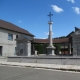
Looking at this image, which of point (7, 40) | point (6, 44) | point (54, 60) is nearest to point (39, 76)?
point (54, 60)

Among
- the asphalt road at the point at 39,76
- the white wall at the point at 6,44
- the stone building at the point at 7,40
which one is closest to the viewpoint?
the asphalt road at the point at 39,76

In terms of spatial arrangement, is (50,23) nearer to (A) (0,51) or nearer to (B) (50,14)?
(B) (50,14)

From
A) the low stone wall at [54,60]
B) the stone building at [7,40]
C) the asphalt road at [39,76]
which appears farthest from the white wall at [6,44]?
the asphalt road at [39,76]

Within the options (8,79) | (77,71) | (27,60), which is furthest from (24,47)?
(8,79)

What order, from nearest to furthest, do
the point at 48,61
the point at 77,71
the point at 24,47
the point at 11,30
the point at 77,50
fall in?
the point at 77,71 < the point at 48,61 < the point at 77,50 < the point at 24,47 < the point at 11,30

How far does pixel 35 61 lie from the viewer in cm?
1972

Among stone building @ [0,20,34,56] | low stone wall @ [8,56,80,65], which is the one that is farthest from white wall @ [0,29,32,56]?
low stone wall @ [8,56,80,65]

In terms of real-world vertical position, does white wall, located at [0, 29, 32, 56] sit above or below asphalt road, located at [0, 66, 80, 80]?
above

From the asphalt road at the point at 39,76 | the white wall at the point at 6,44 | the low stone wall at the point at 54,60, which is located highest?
the white wall at the point at 6,44

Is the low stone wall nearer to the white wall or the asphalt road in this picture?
the asphalt road

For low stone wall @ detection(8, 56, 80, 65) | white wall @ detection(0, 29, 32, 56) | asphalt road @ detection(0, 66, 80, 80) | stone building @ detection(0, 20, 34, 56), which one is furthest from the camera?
white wall @ detection(0, 29, 32, 56)

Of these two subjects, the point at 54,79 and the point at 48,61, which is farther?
the point at 48,61

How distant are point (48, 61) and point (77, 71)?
5.89 meters

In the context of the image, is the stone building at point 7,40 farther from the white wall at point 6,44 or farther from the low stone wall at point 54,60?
the low stone wall at point 54,60
